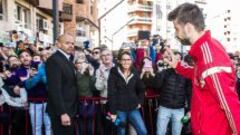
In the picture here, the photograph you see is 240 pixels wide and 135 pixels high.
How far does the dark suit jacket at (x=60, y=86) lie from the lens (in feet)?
19.3

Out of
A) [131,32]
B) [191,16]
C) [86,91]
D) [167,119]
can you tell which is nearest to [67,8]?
[86,91]

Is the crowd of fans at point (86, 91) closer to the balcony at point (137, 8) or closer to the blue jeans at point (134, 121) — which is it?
the blue jeans at point (134, 121)

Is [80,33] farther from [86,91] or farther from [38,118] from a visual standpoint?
[38,118]

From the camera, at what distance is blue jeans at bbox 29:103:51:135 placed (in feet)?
25.3

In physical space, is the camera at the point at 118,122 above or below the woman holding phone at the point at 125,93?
below

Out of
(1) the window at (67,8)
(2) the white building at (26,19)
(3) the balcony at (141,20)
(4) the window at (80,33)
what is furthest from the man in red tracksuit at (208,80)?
(3) the balcony at (141,20)

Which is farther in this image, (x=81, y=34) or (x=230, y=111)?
(x=81, y=34)

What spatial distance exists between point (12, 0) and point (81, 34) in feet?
85.1

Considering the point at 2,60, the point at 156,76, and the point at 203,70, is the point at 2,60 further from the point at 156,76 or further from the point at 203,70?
the point at 203,70

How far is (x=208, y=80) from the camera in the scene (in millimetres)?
2900

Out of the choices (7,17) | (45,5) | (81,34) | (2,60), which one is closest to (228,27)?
(81,34)

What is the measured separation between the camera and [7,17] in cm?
2206

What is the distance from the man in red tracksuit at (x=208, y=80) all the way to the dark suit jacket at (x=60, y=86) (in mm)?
3063

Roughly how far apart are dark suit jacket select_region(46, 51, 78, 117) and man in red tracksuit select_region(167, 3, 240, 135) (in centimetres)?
306
